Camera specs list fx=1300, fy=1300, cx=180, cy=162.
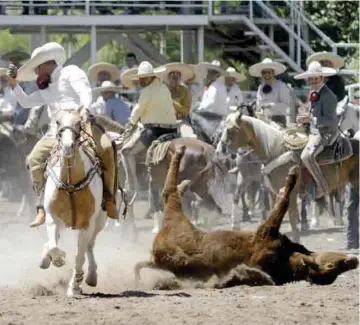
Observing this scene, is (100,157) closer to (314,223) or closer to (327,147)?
(327,147)

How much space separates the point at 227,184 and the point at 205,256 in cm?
805

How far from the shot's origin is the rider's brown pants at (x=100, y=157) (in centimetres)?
1186

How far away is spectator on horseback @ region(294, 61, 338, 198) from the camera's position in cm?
1683

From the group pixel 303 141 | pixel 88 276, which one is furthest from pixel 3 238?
pixel 88 276

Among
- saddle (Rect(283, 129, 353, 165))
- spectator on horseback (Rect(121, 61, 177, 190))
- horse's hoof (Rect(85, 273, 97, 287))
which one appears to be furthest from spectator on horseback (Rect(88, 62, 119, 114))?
horse's hoof (Rect(85, 273, 97, 287))

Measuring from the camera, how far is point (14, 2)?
26.1 meters

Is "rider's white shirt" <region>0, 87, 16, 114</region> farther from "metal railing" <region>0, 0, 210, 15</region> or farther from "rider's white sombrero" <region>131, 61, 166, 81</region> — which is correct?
"rider's white sombrero" <region>131, 61, 166, 81</region>

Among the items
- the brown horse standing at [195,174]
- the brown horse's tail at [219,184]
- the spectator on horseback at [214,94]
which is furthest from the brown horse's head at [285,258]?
the spectator on horseback at [214,94]

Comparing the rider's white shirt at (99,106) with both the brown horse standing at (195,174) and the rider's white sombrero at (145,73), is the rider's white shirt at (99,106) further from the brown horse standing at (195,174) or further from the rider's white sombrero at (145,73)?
the rider's white sombrero at (145,73)

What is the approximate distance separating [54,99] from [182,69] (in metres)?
7.98

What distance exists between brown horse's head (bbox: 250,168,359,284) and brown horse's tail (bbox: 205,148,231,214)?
24.3ft

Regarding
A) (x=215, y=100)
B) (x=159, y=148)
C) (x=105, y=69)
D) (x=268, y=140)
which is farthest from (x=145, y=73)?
(x=105, y=69)

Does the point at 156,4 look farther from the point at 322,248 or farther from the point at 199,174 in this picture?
the point at 322,248

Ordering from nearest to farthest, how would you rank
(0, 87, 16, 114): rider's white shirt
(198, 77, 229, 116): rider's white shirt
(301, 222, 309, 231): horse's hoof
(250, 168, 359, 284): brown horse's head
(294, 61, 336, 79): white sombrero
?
(250, 168, 359, 284): brown horse's head → (294, 61, 336, 79): white sombrero → (301, 222, 309, 231): horse's hoof → (198, 77, 229, 116): rider's white shirt → (0, 87, 16, 114): rider's white shirt
